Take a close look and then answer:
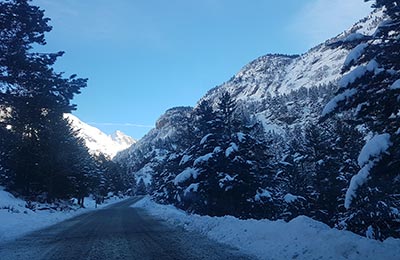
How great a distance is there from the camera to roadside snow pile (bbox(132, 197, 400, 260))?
757cm

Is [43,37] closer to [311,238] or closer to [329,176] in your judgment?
[311,238]

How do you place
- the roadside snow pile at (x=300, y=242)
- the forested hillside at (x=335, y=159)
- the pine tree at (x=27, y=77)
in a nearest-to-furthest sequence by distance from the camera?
the roadside snow pile at (x=300, y=242), the forested hillside at (x=335, y=159), the pine tree at (x=27, y=77)

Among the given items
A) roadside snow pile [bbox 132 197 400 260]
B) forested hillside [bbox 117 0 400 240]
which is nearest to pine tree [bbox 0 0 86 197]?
roadside snow pile [bbox 132 197 400 260]

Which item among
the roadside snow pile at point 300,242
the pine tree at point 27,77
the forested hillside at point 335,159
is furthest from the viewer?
the pine tree at point 27,77

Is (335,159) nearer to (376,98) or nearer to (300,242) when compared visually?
(300,242)

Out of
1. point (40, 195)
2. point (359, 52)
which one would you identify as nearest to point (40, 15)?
point (359, 52)

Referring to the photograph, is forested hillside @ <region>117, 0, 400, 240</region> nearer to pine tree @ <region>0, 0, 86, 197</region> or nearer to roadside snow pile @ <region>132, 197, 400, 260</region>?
roadside snow pile @ <region>132, 197, 400, 260</region>

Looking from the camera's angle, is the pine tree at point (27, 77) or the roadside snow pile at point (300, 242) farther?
the pine tree at point (27, 77)

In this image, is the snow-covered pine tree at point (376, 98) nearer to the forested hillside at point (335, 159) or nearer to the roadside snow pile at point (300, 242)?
the forested hillside at point (335, 159)

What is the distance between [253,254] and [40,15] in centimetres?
1360

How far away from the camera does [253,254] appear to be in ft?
31.5

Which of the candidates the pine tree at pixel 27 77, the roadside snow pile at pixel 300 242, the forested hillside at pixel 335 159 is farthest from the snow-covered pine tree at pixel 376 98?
the pine tree at pixel 27 77

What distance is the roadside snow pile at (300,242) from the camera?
7571 millimetres

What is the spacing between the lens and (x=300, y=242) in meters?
9.38
